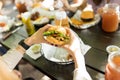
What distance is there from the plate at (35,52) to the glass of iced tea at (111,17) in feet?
1.59

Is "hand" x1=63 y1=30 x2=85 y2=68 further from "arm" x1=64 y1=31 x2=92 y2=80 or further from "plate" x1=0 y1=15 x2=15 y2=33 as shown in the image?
"plate" x1=0 y1=15 x2=15 y2=33

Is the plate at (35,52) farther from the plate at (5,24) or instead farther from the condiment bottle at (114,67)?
the condiment bottle at (114,67)

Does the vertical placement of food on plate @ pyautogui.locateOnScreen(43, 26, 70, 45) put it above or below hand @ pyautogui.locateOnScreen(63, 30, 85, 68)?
above

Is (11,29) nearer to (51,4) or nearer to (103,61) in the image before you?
(51,4)

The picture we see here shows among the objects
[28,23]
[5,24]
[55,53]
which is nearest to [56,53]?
[55,53]

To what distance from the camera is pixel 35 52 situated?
107 centimetres

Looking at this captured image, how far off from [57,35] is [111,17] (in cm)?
43

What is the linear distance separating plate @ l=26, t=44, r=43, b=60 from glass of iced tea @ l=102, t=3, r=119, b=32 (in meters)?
0.48

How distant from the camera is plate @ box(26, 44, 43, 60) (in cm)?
105

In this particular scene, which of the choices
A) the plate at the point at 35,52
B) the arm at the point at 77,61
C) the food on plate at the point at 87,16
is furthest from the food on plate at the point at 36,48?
the food on plate at the point at 87,16

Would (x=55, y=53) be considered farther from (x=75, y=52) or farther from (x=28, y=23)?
(x=28, y=23)

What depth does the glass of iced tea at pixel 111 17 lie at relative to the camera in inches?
43.7

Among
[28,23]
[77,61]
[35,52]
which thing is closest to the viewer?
[77,61]

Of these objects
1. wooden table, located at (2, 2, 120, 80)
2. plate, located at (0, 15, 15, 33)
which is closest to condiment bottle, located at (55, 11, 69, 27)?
wooden table, located at (2, 2, 120, 80)
